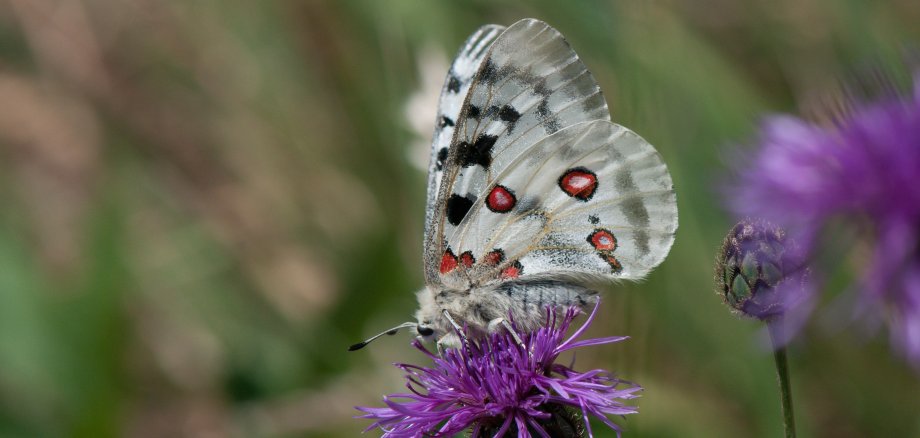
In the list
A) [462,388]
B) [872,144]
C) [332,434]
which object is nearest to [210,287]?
[332,434]

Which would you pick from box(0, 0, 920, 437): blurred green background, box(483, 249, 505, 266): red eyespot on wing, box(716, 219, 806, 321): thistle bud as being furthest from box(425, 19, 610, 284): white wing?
box(716, 219, 806, 321): thistle bud

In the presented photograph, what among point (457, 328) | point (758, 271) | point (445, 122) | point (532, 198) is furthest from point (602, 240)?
point (758, 271)

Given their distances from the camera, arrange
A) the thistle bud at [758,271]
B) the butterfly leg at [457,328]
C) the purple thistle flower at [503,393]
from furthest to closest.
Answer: the butterfly leg at [457,328] < the purple thistle flower at [503,393] < the thistle bud at [758,271]

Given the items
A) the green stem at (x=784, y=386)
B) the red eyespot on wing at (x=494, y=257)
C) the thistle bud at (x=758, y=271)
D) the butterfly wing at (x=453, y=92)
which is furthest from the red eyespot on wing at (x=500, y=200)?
the green stem at (x=784, y=386)

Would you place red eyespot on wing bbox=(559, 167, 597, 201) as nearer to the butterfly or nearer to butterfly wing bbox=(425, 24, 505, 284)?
the butterfly

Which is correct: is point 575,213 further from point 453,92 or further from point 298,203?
point 298,203

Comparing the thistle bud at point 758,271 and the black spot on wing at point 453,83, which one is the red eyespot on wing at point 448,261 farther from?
the thistle bud at point 758,271

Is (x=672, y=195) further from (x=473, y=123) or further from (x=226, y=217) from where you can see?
(x=226, y=217)
